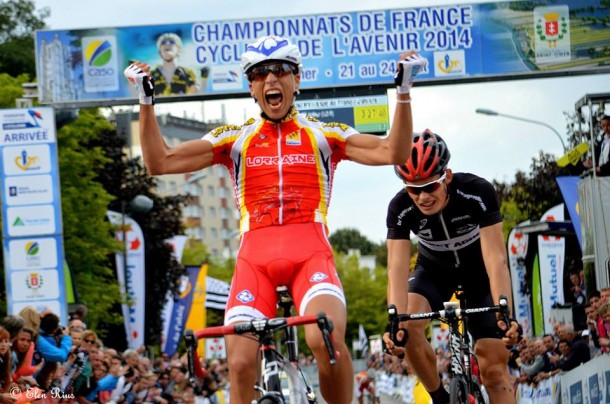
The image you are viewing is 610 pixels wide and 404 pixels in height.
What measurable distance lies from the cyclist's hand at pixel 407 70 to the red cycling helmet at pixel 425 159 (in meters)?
1.95

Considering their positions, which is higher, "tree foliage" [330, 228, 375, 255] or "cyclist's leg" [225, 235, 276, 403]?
"cyclist's leg" [225, 235, 276, 403]

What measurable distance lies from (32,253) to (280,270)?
706 inches

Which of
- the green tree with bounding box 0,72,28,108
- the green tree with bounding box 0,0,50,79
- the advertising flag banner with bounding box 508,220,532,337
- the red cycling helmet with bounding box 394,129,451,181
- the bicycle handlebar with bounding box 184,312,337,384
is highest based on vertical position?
the green tree with bounding box 0,0,50,79

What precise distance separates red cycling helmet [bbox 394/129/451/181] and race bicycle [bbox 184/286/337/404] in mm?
2564

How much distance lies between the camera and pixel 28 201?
25.3m

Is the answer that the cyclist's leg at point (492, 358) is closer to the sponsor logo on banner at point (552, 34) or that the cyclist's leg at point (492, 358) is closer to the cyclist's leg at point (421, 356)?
the cyclist's leg at point (421, 356)

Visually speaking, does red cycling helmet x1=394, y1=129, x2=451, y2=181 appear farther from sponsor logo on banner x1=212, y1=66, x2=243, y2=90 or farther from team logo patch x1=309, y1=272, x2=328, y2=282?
sponsor logo on banner x1=212, y1=66, x2=243, y2=90

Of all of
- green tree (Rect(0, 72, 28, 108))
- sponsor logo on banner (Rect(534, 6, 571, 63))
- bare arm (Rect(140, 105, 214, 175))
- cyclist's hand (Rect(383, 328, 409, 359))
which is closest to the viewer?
bare arm (Rect(140, 105, 214, 175))

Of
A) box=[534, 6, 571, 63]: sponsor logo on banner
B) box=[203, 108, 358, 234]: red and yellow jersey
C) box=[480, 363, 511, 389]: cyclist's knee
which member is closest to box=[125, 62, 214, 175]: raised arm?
box=[203, 108, 358, 234]: red and yellow jersey

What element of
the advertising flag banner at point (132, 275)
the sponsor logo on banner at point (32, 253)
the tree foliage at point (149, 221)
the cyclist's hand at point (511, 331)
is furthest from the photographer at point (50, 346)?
the tree foliage at point (149, 221)

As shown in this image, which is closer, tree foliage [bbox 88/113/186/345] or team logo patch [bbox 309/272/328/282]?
team logo patch [bbox 309/272/328/282]

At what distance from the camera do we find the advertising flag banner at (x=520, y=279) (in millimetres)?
31609

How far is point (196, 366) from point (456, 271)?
372 cm

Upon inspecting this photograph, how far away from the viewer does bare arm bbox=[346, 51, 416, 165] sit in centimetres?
789
